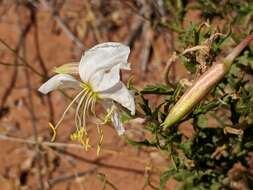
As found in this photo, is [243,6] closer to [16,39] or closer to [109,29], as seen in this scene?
[109,29]

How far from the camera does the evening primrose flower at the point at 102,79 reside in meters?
1.34

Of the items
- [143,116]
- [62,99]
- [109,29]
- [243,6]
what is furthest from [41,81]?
[143,116]

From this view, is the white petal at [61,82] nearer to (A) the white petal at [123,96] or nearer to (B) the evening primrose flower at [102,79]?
(B) the evening primrose flower at [102,79]

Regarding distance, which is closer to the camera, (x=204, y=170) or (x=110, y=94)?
(x=110, y=94)

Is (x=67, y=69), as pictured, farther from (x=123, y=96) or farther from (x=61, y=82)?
(x=123, y=96)

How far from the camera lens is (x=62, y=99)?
3.06 metres

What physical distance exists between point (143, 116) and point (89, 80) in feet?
0.57

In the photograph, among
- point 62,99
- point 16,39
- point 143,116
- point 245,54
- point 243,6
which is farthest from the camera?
point 16,39

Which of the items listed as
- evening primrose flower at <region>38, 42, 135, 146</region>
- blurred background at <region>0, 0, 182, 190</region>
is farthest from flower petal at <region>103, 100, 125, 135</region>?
blurred background at <region>0, 0, 182, 190</region>

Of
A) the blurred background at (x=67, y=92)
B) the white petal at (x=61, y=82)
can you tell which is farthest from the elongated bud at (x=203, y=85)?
the blurred background at (x=67, y=92)

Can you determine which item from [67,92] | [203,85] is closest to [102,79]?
[203,85]

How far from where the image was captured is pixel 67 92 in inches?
119

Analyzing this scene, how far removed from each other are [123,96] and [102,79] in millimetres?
89

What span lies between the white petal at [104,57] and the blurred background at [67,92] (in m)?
1.10
